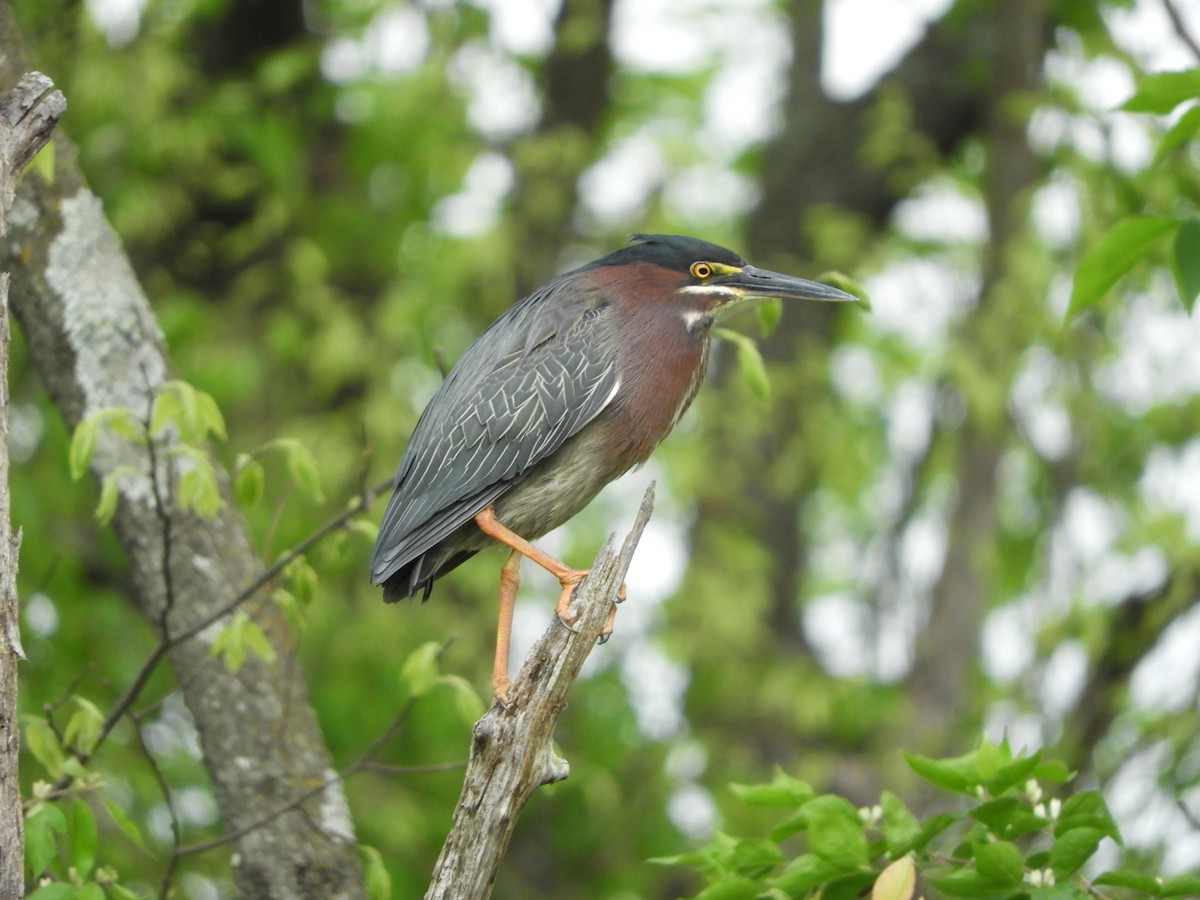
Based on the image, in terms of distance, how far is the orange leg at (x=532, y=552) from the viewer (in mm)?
3947

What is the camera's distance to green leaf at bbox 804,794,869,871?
3049 millimetres

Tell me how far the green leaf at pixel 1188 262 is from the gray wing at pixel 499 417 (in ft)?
5.88

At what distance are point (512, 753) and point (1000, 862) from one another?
3.58ft

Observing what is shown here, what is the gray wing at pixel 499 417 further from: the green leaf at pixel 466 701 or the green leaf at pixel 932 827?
the green leaf at pixel 932 827

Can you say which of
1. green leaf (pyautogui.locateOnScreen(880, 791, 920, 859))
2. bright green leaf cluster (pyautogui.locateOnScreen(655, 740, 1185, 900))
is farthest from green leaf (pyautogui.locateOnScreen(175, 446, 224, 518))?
green leaf (pyautogui.locateOnScreen(880, 791, 920, 859))

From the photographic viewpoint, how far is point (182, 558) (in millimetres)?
4133

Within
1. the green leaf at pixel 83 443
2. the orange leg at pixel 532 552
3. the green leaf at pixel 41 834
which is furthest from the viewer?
the orange leg at pixel 532 552

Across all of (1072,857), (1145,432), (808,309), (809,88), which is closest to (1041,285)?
(1145,432)

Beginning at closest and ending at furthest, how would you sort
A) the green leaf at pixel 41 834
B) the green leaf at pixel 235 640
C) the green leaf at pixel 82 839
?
the green leaf at pixel 41 834, the green leaf at pixel 82 839, the green leaf at pixel 235 640

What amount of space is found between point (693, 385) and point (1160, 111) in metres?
1.86

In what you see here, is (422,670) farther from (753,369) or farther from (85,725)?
(753,369)

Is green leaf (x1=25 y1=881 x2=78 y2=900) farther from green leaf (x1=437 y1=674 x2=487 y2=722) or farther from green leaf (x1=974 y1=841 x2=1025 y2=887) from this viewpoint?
green leaf (x1=974 y1=841 x2=1025 y2=887)

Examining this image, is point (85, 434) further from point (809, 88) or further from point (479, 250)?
point (809, 88)

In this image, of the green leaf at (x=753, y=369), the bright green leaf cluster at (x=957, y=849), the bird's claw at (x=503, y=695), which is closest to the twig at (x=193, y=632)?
the bird's claw at (x=503, y=695)
